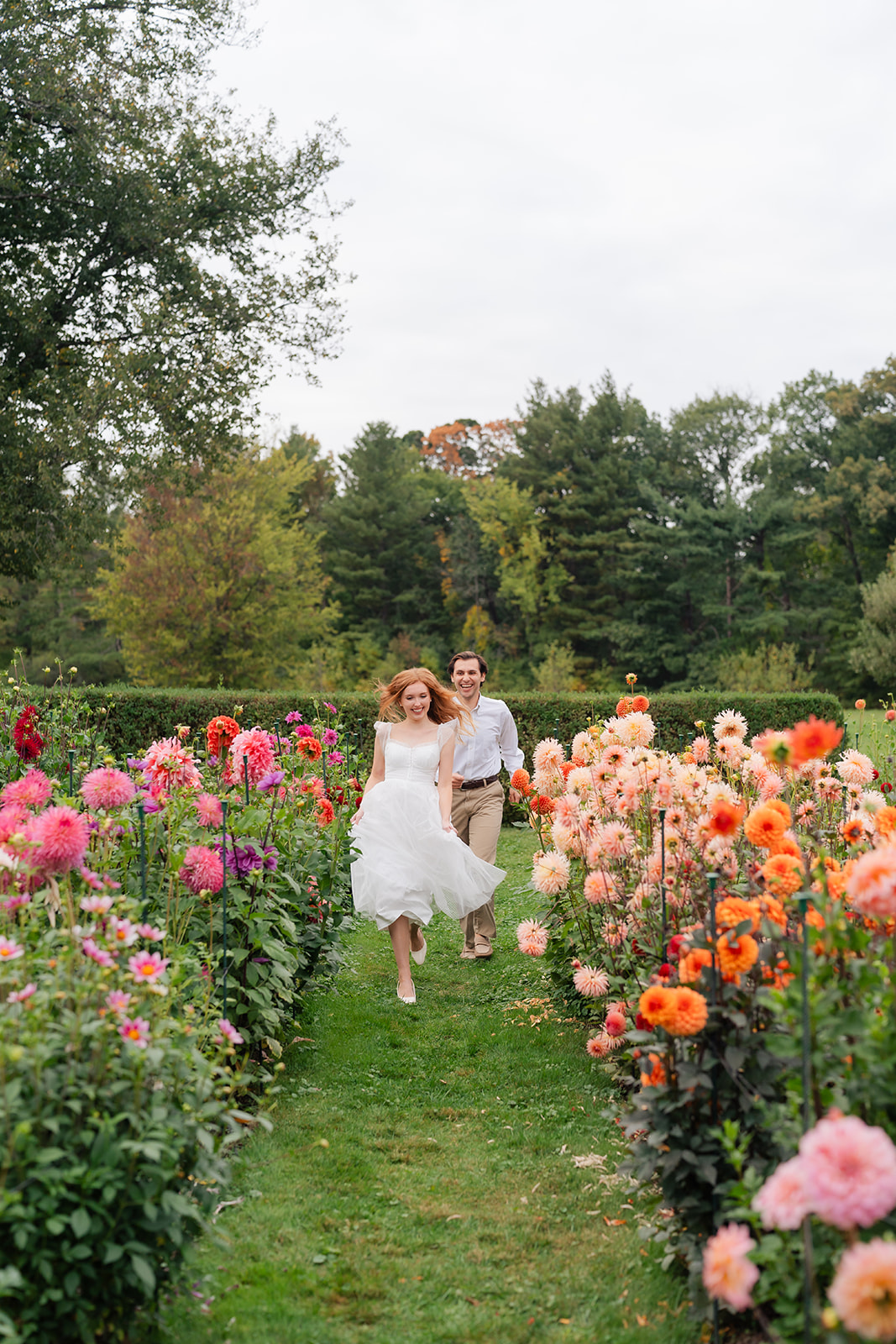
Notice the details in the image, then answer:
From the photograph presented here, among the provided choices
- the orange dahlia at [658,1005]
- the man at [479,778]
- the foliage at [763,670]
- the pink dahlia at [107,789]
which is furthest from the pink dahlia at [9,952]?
the foliage at [763,670]

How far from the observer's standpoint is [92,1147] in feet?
5.90

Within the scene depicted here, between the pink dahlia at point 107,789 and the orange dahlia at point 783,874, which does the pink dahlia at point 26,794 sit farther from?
the orange dahlia at point 783,874

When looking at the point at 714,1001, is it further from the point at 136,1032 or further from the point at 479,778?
the point at 479,778

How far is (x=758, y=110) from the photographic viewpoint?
10.1 m

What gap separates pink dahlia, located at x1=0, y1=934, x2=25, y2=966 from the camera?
6.68 feet

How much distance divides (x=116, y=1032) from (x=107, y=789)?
0.98 meters

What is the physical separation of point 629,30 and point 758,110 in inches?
127

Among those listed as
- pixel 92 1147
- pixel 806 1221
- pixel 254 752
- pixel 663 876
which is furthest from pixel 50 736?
pixel 806 1221

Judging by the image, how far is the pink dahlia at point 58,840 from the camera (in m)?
2.33

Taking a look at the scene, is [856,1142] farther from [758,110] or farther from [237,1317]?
[758,110]

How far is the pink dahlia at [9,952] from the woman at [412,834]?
2.58 meters

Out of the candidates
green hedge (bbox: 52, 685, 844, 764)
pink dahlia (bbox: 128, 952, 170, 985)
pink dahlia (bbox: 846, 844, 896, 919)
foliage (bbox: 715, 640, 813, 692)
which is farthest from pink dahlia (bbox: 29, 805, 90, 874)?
foliage (bbox: 715, 640, 813, 692)

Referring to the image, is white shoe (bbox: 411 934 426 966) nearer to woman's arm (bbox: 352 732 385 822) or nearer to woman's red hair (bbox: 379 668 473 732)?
woman's arm (bbox: 352 732 385 822)

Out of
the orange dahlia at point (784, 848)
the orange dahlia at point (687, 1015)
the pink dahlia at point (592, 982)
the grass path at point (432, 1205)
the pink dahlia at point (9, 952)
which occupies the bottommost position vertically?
the grass path at point (432, 1205)
